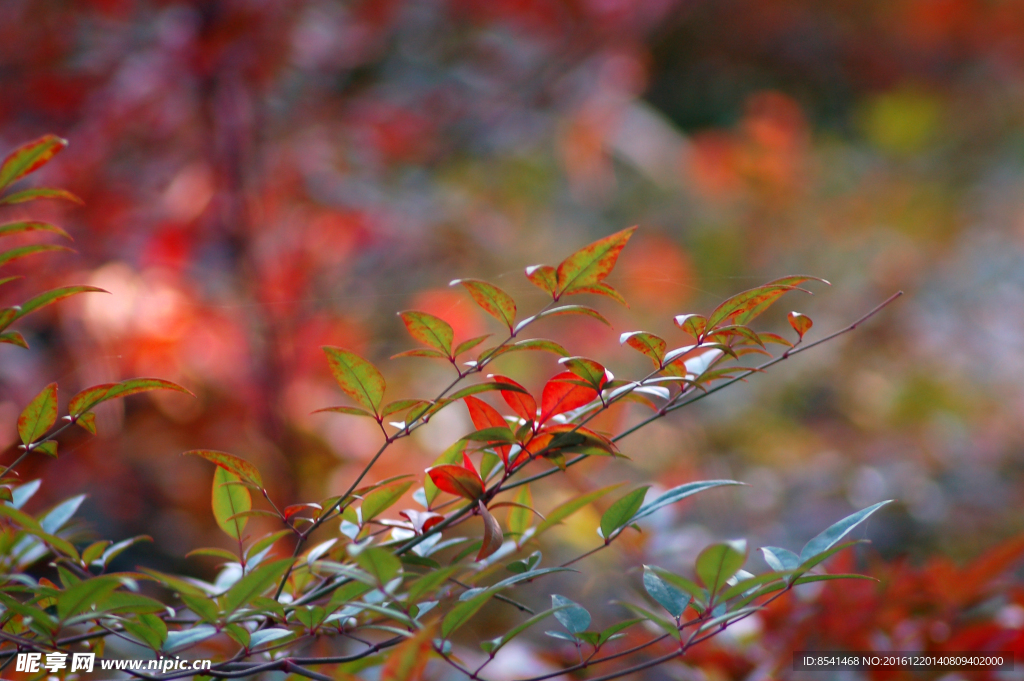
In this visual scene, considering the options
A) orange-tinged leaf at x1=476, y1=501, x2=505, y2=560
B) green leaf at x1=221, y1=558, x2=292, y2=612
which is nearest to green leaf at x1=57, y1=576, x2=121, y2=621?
green leaf at x1=221, y1=558, x2=292, y2=612

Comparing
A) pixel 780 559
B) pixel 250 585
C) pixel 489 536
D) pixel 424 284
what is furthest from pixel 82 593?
pixel 424 284

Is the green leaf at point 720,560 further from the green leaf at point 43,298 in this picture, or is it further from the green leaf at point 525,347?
the green leaf at point 43,298

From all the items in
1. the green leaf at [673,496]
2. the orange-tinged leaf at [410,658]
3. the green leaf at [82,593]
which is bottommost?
the orange-tinged leaf at [410,658]

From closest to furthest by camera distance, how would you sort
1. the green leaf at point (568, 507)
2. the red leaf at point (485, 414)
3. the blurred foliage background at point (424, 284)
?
the green leaf at point (568, 507), the red leaf at point (485, 414), the blurred foliage background at point (424, 284)

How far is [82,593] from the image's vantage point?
27 centimetres

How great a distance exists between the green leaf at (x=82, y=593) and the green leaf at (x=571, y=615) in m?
0.19

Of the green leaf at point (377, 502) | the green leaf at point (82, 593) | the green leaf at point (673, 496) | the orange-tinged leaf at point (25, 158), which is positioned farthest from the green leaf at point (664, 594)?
the orange-tinged leaf at point (25, 158)

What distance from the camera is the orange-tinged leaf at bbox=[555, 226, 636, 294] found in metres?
0.33

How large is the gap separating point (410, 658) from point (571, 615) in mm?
117

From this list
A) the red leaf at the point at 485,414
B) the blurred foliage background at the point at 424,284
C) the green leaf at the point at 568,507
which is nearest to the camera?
the green leaf at the point at 568,507

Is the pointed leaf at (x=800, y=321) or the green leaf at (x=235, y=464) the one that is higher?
the pointed leaf at (x=800, y=321)

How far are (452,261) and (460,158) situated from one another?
0.30 metres

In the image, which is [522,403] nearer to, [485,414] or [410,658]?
[485,414]

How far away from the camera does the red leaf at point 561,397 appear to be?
1.13 ft
